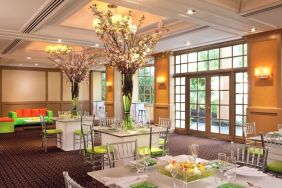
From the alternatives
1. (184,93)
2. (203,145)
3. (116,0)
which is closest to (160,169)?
(116,0)

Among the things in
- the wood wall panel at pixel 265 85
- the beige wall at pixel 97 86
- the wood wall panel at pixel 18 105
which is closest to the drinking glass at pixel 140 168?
the wood wall panel at pixel 265 85

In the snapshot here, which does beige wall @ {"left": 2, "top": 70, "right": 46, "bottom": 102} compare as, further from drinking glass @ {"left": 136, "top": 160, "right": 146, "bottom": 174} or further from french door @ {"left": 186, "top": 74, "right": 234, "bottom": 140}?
drinking glass @ {"left": 136, "top": 160, "right": 146, "bottom": 174}

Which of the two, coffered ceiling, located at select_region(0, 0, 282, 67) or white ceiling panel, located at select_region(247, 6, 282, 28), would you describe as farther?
white ceiling panel, located at select_region(247, 6, 282, 28)

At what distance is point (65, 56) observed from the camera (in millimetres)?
7582

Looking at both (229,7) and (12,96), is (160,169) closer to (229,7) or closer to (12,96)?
(229,7)

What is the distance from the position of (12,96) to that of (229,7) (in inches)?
482

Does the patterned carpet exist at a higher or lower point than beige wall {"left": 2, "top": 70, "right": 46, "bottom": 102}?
lower

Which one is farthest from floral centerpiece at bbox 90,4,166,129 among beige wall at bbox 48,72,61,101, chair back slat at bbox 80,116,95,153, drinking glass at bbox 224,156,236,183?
beige wall at bbox 48,72,61,101

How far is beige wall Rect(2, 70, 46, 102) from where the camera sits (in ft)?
45.1

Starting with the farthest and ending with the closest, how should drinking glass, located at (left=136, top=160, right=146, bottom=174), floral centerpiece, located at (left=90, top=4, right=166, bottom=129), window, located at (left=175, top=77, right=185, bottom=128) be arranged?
window, located at (left=175, top=77, right=185, bottom=128), floral centerpiece, located at (left=90, top=4, right=166, bottom=129), drinking glass, located at (left=136, top=160, right=146, bottom=174)

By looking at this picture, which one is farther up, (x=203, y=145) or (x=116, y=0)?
(x=116, y=0)

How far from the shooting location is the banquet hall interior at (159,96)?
8.74 ft

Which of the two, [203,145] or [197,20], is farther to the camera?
[203,145]

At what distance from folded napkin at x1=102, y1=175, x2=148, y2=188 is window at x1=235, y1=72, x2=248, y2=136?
6316 mm
